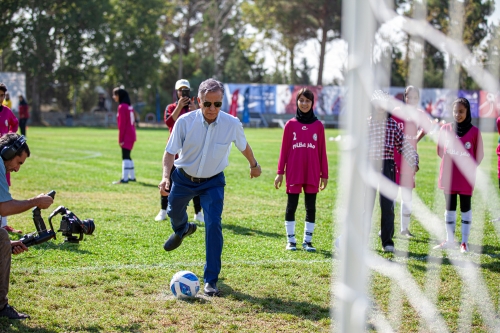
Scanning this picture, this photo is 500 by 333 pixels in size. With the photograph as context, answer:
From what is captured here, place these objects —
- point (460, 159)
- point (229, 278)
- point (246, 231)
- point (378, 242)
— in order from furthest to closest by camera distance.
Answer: point (246, 231)
point (378, 242)
point (460, 159)
point (229, 278)

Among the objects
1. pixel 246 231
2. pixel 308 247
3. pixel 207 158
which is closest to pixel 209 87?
pixel 207 158

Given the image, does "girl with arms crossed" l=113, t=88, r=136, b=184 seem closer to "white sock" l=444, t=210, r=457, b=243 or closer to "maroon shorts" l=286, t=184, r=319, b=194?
"maroon shorts" l=286, t=184, r=319, b=194

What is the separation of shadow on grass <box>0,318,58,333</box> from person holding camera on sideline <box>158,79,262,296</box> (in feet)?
5.02

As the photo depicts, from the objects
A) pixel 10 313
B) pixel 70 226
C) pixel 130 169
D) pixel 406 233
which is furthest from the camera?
pixel 130 169

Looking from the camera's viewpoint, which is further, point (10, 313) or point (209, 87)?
point (209, 87)

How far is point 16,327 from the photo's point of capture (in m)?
4.59

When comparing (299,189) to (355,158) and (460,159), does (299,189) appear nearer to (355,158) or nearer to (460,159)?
(460,159)

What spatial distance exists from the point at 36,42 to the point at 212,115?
47602mm

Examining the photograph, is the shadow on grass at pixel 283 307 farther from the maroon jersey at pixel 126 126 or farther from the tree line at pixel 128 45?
the tree line at pixel 128 45

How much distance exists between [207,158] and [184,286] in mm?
1212

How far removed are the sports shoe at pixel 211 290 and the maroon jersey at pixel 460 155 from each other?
3479 mm

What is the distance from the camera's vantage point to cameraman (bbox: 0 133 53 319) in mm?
4617

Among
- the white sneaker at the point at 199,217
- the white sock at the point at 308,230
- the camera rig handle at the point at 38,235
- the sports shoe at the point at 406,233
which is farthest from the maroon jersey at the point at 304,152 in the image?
the camera rig handle at the point at 38,235

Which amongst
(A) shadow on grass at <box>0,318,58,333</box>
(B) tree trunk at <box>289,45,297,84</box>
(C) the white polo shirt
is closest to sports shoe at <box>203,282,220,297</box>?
(C) the white polo shirt
